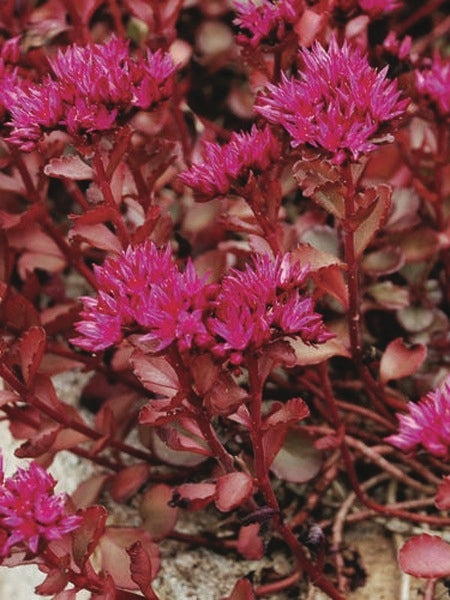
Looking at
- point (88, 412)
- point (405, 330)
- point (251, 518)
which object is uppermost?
point (251, 518)

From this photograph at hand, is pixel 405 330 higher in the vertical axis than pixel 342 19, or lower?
lower

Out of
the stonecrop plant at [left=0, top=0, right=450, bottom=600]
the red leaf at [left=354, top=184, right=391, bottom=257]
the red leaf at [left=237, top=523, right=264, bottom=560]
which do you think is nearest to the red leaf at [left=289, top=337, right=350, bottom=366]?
the stonecrop plant at [left=0, top=0, right=450, bottom=600]

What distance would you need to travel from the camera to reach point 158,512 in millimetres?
1236

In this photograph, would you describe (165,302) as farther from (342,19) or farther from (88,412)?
(88,412)

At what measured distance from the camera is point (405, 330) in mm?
1453

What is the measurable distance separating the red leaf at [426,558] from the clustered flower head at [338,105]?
1.31 ft

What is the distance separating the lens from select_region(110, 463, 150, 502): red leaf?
1270 mm

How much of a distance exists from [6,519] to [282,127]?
483mm

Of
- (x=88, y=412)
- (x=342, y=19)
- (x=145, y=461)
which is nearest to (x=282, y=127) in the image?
(x=342, y=19)

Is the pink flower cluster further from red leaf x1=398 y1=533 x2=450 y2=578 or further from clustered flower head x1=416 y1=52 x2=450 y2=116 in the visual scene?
clustered flower head x1=416 y1=52 x2=450 y2=116

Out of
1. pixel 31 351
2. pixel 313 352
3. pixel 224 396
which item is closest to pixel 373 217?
pixel 313 352

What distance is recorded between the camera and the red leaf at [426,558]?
0.95 metres

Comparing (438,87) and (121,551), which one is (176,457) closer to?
(121,551)

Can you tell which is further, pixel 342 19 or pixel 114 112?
pixel 342 19
